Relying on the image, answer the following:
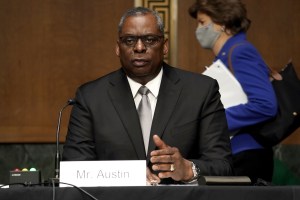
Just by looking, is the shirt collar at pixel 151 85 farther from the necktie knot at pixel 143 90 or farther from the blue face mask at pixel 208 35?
the blue face mask at pixel 208 35

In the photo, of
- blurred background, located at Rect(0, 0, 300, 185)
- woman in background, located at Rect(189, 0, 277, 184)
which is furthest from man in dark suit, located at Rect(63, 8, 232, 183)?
blurred background, located at Rect(0, 0, 300, 185)

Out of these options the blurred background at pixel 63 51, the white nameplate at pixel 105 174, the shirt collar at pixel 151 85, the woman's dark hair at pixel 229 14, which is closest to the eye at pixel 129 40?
the shirt collar at pixel 151 85

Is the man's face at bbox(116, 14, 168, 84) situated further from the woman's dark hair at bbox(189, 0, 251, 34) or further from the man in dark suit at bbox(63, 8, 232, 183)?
the woman's dark hair at bbox(189, 0, 251, 34)

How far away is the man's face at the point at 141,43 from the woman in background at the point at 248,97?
954 millimetres

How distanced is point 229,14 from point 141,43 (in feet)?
3.99

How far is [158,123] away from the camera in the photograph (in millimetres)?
3795

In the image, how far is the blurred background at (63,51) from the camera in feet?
20.6

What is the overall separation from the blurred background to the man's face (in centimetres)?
243

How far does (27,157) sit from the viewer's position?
6297 millimetres

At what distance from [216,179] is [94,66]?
3444 millimetres

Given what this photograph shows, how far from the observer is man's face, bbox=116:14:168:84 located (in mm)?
3803

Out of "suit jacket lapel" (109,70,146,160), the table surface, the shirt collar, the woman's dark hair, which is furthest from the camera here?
the woman's dark hair

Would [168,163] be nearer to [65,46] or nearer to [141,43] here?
[141,43]

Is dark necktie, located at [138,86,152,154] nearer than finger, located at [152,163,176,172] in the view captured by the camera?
No
